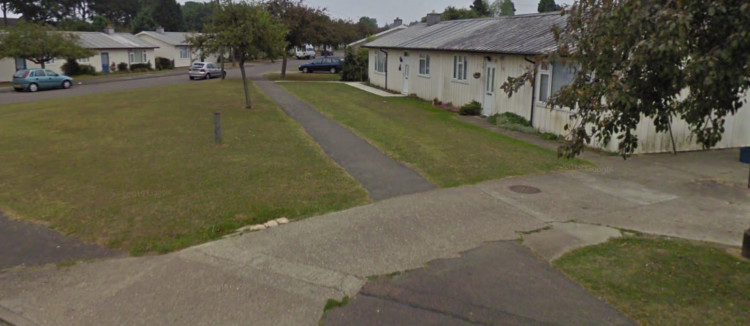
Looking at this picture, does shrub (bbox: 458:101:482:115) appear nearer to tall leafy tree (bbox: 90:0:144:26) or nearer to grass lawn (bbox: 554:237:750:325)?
grass lawn (bbox: 554:237:750:325)

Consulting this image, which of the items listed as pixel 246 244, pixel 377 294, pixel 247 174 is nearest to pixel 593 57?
pixel 377 294

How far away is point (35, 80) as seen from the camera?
3162 cm

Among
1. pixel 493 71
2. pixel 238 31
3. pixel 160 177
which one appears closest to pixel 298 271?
pixel 160 177

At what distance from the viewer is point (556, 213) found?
338 inches

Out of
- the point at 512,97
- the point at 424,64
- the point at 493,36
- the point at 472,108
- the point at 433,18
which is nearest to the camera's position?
the point at 512,97

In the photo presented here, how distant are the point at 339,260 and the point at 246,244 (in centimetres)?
139

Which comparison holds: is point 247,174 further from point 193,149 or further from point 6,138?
point 6,138

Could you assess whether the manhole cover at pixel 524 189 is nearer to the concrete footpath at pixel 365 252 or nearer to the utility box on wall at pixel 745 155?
the concrete footpath at pixel 365 252

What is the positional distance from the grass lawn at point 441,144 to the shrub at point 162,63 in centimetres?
3867

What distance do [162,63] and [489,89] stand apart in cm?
4615

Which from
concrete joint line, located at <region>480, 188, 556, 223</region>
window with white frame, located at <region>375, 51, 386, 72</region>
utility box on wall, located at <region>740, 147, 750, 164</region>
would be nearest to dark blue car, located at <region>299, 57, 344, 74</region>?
window with white frame, located at <region>375, 51, 386, 72</region>

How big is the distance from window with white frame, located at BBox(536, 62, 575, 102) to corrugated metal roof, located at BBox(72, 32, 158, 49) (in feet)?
134

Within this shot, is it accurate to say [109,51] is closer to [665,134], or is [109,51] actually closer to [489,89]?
[489,89]

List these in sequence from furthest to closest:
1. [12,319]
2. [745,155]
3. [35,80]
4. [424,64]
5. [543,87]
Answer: [35,80], [424,64], [543,87], [745,155], [12,319]
